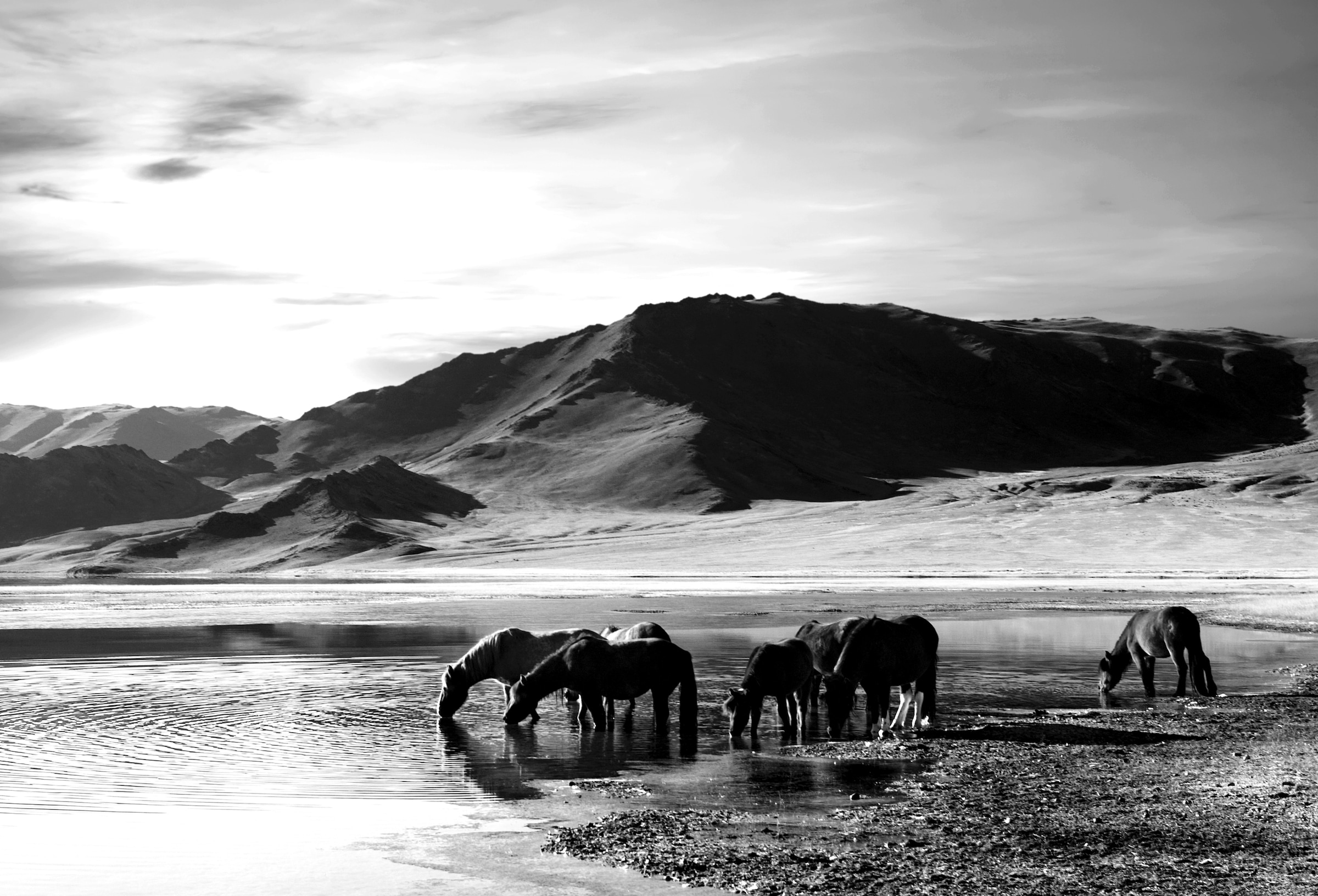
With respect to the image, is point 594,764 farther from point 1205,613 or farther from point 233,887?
point 1205,613

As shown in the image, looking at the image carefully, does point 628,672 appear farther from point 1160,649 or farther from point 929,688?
point 1160,649

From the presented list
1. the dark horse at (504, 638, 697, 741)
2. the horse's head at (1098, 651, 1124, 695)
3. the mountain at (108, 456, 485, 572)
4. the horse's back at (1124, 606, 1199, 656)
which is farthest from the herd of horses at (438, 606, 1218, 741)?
the mountain at (108, 456, 485, 572)

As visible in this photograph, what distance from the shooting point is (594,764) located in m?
20.0

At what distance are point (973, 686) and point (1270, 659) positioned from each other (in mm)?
10932

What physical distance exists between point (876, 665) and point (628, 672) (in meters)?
4.36

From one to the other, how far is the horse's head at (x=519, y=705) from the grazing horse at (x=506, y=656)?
1.35m

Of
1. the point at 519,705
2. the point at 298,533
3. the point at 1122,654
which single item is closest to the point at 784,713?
the point at 519,705

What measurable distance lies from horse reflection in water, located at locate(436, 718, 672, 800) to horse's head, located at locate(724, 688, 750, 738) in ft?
3.91

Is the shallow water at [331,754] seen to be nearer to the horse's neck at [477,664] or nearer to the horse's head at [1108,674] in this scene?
the horse's head at [1108,674]

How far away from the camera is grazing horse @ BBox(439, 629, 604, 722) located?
83.3 ft

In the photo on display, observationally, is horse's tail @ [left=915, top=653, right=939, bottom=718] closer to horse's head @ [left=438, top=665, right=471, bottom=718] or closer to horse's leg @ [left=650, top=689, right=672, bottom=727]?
horse's leg @ [left=650, top=689, right=672, bottom=727]

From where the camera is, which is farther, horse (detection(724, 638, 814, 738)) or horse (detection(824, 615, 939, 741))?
horse (detection(824, 615, 939, 741))

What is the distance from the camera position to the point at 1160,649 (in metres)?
27.7

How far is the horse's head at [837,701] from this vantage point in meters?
22.6
